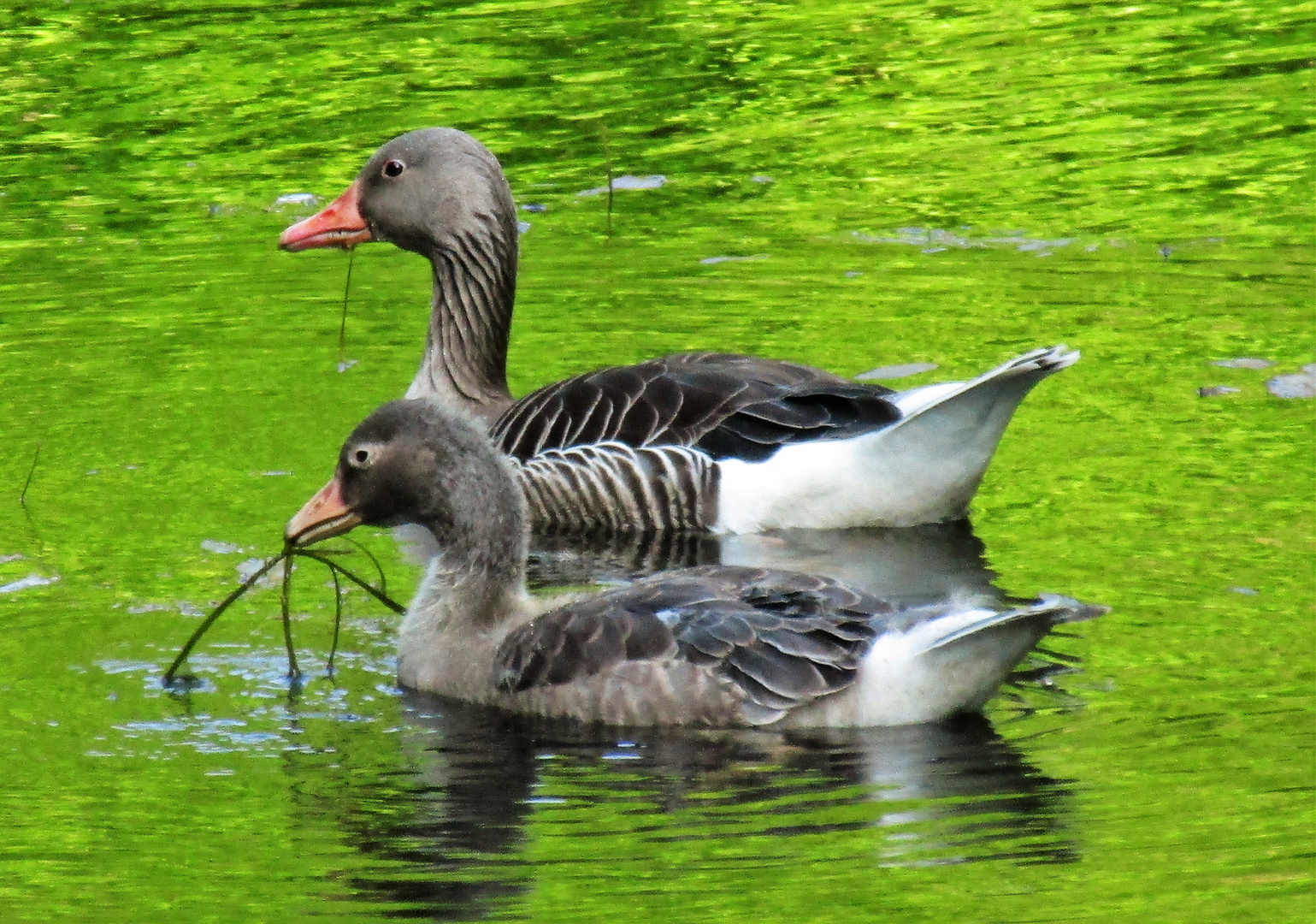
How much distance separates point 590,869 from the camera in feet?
23.6

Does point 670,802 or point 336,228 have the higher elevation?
point 336,228

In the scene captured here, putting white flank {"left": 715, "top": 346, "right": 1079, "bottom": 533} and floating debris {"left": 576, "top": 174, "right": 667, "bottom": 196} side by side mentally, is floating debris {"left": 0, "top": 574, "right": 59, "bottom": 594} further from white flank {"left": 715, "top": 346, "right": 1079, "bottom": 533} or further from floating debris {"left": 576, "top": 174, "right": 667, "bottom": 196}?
floating debris {"left": 576, "top": 174, "right": 667, "bottom": 196}

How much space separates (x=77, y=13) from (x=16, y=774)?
15290 mm

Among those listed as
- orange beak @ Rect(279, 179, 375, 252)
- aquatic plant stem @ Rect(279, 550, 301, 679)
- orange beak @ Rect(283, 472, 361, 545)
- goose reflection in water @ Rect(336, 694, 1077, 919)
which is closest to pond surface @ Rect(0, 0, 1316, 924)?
goose reflection in water @ Rect(336, 694, 1077, 919)

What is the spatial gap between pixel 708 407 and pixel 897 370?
1.76 m

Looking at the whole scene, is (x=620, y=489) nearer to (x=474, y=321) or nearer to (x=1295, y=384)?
(x=474, y=321)

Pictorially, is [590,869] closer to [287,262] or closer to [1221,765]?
[1221,765]

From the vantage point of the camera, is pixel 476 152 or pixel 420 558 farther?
pixel 476 152

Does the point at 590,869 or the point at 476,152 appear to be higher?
the point at 476,152

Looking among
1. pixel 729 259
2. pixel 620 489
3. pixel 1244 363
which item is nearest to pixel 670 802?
pixel 620 489

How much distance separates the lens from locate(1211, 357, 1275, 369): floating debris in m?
12.5

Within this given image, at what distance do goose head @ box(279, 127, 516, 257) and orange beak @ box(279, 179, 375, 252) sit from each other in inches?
0.7

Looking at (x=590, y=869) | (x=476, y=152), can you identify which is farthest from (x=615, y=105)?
(x=590, y=869)

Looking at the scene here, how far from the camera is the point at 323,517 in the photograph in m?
9.71
